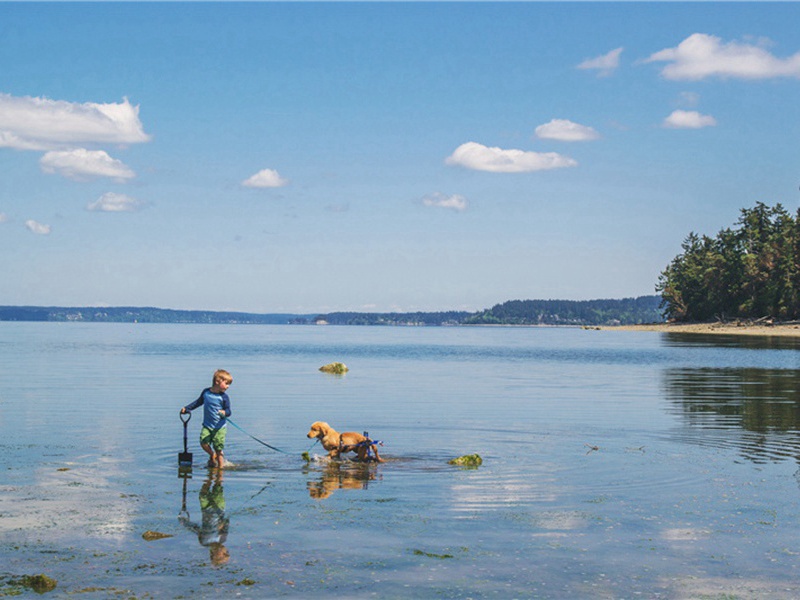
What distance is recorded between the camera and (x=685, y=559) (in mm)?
11688

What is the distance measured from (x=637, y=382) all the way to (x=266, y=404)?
22937mm

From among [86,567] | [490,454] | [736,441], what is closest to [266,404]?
[490,454]

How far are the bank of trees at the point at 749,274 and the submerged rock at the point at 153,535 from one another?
145 m

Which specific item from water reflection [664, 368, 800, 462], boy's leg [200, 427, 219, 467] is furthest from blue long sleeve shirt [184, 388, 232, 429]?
water reflection [664, 368, 800, 462]

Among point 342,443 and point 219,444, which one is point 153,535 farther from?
point 342,443

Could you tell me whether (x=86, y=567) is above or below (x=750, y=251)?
below

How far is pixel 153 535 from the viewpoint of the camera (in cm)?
1256

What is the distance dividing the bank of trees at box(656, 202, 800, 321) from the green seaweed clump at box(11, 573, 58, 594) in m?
147

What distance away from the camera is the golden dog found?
1975 cm

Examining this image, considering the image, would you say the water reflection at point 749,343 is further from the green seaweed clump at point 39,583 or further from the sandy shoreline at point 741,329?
the green seaweed clump at point 39,583

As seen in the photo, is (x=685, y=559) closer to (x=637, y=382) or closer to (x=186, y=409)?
(x=186, y=409)

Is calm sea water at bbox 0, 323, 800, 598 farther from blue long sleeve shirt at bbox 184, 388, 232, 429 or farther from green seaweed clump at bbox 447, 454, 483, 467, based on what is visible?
blue long sleeve shirt at bbox 184, 388, 232, 429

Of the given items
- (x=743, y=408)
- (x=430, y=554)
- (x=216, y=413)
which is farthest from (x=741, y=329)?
(x=430, y=554)

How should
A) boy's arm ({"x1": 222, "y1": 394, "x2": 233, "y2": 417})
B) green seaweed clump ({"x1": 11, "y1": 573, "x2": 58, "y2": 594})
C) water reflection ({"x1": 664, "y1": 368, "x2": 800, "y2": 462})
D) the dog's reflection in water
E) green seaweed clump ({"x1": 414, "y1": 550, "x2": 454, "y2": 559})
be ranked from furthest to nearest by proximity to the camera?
water reflection ({"x1": 664, "y1": 368, "x2": 800, "y2": 462}) < boy's arm ({"x1": 222, "y1": 394, "x2": 233, "y2": 417}) < the dog's reflection in water < green seaweed clump ({"x1": 414, "y1": 550, "x2": 454, "y2": 559}) < green seaweed clump ({"x1": 11, "y1": 573, "x2": 58, "y2": 594})
